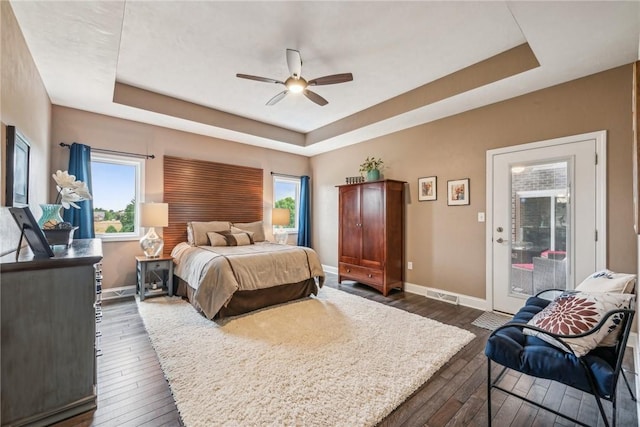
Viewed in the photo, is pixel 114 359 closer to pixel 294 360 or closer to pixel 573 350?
pixel 294 360

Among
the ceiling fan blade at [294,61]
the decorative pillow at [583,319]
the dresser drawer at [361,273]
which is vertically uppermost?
the ceiling fan blade at [294,61]

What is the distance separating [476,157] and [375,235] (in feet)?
5.84

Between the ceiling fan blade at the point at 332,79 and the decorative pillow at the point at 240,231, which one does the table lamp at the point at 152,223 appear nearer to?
the decorative pillow at the point at 240,231

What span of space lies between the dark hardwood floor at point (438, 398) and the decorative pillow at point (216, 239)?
5.94ft

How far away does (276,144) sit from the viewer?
17.7 feet

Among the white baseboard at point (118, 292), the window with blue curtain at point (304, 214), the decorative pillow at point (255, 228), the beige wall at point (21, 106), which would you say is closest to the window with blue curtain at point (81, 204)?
the beige wall at point (21, 106)

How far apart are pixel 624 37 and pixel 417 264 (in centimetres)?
320

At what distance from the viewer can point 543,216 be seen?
3.08m

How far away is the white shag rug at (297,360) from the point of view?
1697 mm

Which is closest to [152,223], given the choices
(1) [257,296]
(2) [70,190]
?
(2) [70,190]

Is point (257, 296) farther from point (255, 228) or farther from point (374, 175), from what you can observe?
point (374, 175)

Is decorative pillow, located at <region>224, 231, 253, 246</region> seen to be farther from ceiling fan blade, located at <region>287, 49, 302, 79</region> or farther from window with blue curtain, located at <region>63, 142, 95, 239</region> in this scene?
ceiling fan blade, located at <region>287, 49, 302, 79</region>

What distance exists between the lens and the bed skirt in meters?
3.18

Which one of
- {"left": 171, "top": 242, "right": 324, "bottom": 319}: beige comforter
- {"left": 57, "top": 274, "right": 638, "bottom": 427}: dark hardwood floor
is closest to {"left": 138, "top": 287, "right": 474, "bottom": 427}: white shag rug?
{"left": 57, "top": 274, "right": 638, "bottom": 427}: dark hardwood floor
